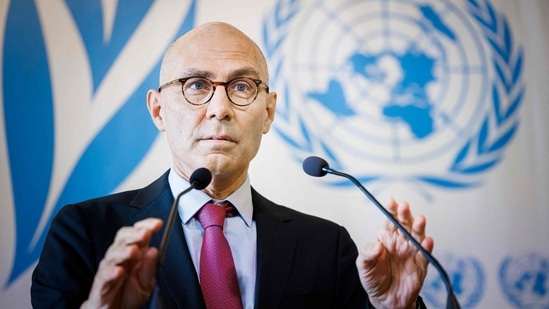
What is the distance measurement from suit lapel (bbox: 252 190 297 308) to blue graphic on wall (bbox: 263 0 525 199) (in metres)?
0.55

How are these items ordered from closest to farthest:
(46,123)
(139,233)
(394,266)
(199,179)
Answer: (139,233), (199,179), (394,266), (46,123)

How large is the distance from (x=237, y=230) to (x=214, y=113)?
383 mm

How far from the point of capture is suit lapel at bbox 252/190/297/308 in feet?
5.30

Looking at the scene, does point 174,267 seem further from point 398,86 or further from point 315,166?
point 398,86

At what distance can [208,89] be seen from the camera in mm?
1741

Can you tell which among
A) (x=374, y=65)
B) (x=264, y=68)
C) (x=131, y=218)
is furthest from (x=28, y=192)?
(x=374, y=65)

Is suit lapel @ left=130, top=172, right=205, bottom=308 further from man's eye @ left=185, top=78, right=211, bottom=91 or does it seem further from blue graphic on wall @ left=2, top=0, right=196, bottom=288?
blue graphic on wall @ left=2, top=0, right=196, bottom=288

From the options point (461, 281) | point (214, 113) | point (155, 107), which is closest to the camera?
point (214, 113)

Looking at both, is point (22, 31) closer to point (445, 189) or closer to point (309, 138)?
point (309, 138)

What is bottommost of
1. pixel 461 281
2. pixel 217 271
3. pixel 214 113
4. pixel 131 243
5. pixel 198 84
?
pixel 461 281

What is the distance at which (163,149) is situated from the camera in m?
2.28

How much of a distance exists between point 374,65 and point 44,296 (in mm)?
1663

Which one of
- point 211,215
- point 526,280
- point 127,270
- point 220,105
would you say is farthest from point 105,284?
point 526,280

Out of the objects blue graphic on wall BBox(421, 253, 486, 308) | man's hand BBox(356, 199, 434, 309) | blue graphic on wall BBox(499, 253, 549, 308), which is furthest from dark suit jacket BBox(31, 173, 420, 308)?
blue graphic on wall BBox(499, 253, 549, 308)
